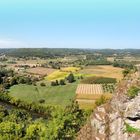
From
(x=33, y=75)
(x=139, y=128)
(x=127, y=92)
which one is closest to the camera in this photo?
A: (x=139, y=128)

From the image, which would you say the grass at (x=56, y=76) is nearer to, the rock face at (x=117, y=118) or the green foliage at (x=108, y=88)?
the green foliage at (x=108, y=88)

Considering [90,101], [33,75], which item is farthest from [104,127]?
[33,75]

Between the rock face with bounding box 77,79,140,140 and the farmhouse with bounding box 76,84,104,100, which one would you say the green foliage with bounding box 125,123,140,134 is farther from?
the farmhouse with bounding box 76,84,104,100

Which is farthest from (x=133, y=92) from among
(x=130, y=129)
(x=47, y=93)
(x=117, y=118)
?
(x=47, y=93)

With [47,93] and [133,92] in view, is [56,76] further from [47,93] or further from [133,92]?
[133,92]

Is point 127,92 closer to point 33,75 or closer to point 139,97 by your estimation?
point 139,97

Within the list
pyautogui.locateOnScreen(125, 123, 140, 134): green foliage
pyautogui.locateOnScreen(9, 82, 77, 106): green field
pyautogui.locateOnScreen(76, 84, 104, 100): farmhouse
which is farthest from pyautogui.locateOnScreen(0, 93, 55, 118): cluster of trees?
pyautogui.locateOnScreen(125, 123, 140, 134): green foliage
